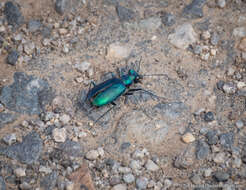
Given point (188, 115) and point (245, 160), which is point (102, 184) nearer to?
point (188, 115)

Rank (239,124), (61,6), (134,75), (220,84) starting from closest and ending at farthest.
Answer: (239,124), (220,84), (134,75), (61,6)

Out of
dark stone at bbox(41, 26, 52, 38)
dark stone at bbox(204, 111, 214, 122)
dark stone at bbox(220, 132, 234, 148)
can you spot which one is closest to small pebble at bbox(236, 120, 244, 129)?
dark stone at bbox(220, 132, 234, 148)

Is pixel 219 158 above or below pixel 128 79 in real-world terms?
below

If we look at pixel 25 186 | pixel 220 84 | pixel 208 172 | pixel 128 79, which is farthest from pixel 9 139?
pixel 220 84

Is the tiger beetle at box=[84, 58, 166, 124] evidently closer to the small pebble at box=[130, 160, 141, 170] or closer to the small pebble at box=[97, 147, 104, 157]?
the small pebble at box=[97, 147, 104, 157]

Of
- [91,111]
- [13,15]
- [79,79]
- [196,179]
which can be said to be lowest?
[196,179]

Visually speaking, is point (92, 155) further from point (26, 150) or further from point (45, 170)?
point (26, 150)

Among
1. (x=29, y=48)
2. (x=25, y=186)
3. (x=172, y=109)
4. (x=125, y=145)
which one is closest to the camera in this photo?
(x=25, y=186)

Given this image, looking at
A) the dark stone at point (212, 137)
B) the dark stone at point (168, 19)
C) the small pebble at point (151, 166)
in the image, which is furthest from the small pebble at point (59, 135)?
the dark stone at point (168, 19)

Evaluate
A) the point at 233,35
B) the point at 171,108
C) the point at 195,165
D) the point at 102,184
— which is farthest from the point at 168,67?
the point at 102,184
